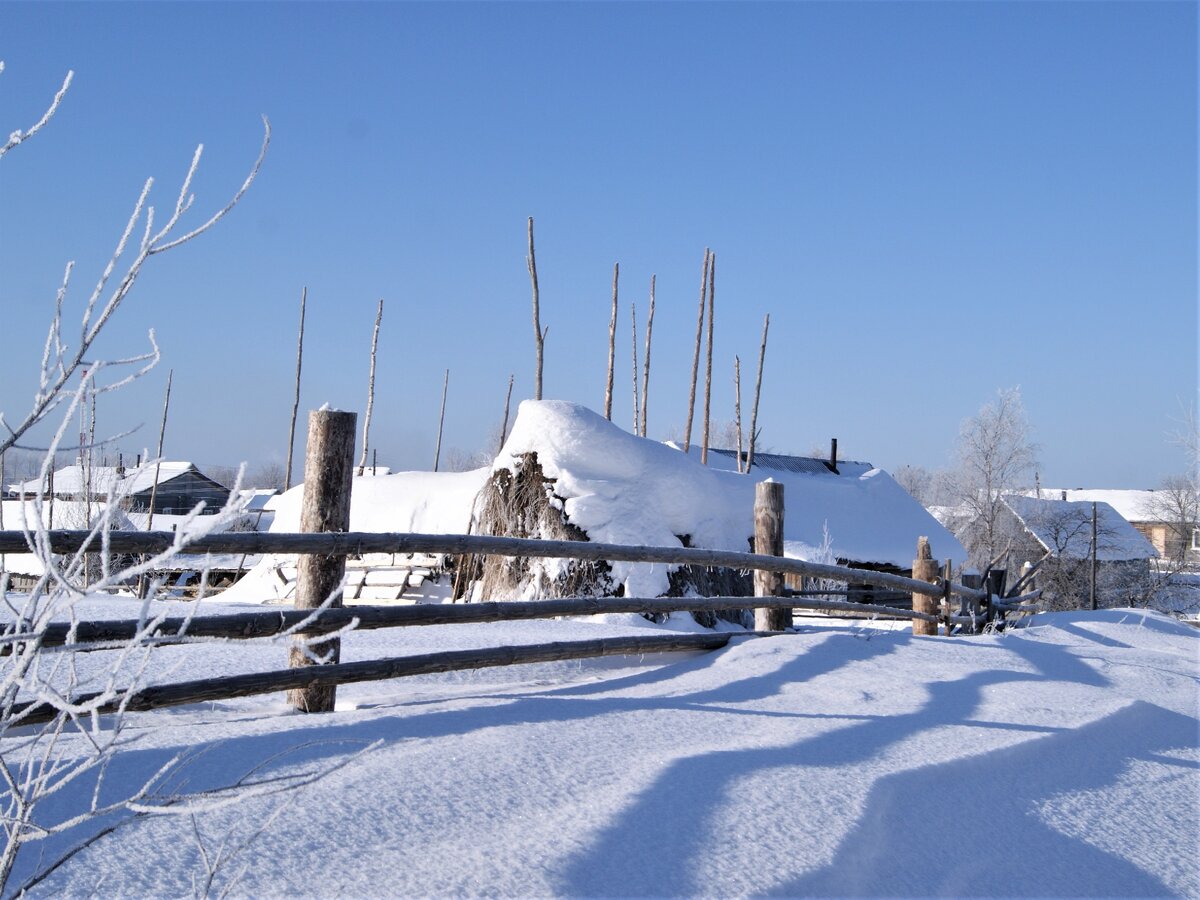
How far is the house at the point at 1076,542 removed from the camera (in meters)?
30.2

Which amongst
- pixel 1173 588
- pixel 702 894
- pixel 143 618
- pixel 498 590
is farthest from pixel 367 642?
pixel 1173 588

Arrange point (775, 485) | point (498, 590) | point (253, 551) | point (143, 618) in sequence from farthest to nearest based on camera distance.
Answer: point (498, 590)
point (775, 485)
point (253, 551)
point (143, 618)

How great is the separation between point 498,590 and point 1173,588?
24706mm

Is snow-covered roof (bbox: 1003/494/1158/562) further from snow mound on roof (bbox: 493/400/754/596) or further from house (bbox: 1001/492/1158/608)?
snow mound on roof (bbox: 493/400/754/596)

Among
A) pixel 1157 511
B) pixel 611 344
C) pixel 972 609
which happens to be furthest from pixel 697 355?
pixel 1157 511

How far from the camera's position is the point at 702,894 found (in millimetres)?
2186

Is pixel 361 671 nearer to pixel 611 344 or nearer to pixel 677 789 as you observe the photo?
pixel 677 789

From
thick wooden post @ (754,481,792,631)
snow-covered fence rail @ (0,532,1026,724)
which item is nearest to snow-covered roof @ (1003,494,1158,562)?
thick wooden post @ (754,481,792,631)

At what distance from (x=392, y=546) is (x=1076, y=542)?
123 ft

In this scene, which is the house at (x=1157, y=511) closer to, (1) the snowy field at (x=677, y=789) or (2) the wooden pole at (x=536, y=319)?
(2) the wooden pole at (x=536, y=319)

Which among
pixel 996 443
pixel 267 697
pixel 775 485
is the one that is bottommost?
pixel 267 697

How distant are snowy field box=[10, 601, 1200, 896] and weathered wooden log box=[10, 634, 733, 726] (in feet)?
0.37

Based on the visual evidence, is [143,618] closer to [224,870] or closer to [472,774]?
[224,870]

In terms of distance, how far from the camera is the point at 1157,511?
56.0 metres
